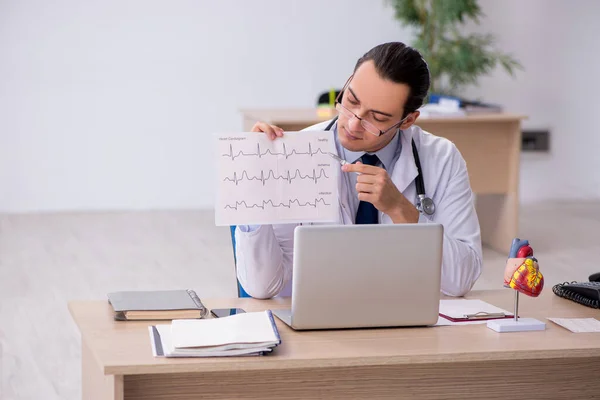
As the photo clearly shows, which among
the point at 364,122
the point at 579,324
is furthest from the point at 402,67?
the point at 579,324

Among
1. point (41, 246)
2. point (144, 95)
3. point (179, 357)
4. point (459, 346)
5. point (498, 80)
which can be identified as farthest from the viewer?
point (498, 80)

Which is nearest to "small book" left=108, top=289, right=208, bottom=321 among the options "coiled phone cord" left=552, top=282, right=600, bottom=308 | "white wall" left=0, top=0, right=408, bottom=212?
"coiled phone cord" left=552, top=282, right=600, bottom=308

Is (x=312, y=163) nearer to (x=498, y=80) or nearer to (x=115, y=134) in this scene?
(x=115, y=134)

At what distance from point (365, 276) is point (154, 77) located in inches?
196

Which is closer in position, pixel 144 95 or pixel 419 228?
pixel 419 228

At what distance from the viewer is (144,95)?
21.1ft

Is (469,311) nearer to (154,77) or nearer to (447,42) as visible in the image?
(447,42)

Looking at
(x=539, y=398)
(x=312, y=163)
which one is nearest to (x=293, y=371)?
(x=312, y=163)

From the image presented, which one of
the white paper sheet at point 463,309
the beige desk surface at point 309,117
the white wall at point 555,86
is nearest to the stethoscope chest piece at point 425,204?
the white paper sheet at point 463,309

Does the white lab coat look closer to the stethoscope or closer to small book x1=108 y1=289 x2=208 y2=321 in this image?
the stethoscope

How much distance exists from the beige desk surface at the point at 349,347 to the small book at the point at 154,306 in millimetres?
27

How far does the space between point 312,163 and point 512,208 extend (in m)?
3.69

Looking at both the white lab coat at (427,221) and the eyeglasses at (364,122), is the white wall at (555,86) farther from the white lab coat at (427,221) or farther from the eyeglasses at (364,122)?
the eyeglasses at (364,122)

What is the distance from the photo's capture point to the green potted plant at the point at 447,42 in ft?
19.7
